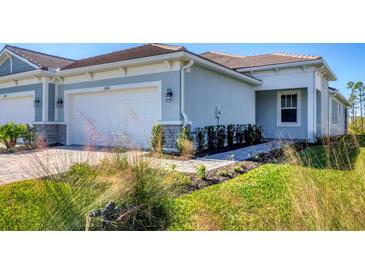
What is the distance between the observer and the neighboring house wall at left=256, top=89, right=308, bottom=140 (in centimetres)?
1465

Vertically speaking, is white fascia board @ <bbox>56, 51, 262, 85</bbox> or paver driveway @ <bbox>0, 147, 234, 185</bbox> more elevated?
white fascia board @ <bbox>56, 51, 262, 85</bbox>

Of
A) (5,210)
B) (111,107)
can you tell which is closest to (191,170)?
(5,210)

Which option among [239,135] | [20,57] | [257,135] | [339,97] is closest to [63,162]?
[239,135]

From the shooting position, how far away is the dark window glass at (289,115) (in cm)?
1505

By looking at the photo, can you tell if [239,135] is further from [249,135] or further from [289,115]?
[289,115]

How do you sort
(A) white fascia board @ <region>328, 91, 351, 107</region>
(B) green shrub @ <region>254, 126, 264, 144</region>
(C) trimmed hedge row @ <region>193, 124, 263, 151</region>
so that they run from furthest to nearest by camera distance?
(A) white fascia board @ <region>328, 91, 351, 107</region>, (B) green shrub @ <region>254, 126, 264, 144</region>, (C) trimmed hedge row @ <region>193, 124, 263, 151</region>

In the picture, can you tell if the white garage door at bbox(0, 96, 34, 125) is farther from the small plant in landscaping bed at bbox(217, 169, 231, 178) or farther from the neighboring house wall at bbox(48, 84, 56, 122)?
the small plant in landscaping bed at bbox(217, 169, 231, 178)

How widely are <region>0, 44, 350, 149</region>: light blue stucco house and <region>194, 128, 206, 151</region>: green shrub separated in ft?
0.94

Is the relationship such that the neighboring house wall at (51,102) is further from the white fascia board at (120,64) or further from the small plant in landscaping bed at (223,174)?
the small plant in landscaping bed at (223,174)

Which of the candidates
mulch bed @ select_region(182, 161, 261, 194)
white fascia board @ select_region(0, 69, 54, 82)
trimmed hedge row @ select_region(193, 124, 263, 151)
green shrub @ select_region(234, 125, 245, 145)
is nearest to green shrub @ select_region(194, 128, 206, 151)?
trimmed hedge row @ select_region(193, 124, 263, 151)

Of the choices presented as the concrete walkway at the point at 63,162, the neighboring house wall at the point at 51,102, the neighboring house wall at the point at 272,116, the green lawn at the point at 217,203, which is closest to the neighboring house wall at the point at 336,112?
the neighboring house wall at the point at 272,116

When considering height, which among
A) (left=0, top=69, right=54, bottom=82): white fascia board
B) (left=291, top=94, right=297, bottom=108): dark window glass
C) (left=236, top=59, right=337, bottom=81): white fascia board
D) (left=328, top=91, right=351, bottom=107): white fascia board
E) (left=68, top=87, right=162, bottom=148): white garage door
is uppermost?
(left=236, top=59, right=337, bottom=81): white fascia board

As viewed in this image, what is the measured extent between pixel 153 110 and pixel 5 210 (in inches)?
266
